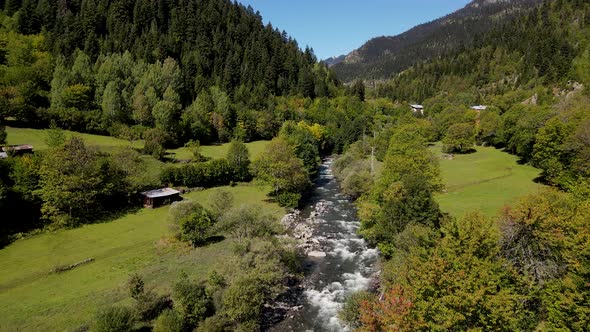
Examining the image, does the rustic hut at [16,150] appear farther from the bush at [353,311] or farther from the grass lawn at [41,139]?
the bush at [353,311]

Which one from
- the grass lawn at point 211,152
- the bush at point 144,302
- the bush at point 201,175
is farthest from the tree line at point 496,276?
the grass lawn at point 211,152

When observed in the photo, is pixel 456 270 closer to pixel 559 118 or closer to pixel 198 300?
pixel 198 300

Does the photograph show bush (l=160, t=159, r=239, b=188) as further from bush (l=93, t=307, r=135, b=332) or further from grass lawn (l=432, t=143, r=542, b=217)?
grass lawn (l=432, t=143, r=542, b=217)

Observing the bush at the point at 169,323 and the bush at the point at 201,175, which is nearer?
the bush at the point at 169,323

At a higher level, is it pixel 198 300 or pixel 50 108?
pixel 50 108

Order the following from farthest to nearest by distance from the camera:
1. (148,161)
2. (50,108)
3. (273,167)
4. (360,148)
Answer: (360,148) → (50,108) → (148,161) → (273,167)

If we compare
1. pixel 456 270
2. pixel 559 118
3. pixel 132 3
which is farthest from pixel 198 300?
pixel 132 3

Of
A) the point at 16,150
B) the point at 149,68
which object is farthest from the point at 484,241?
the point at 149,68
